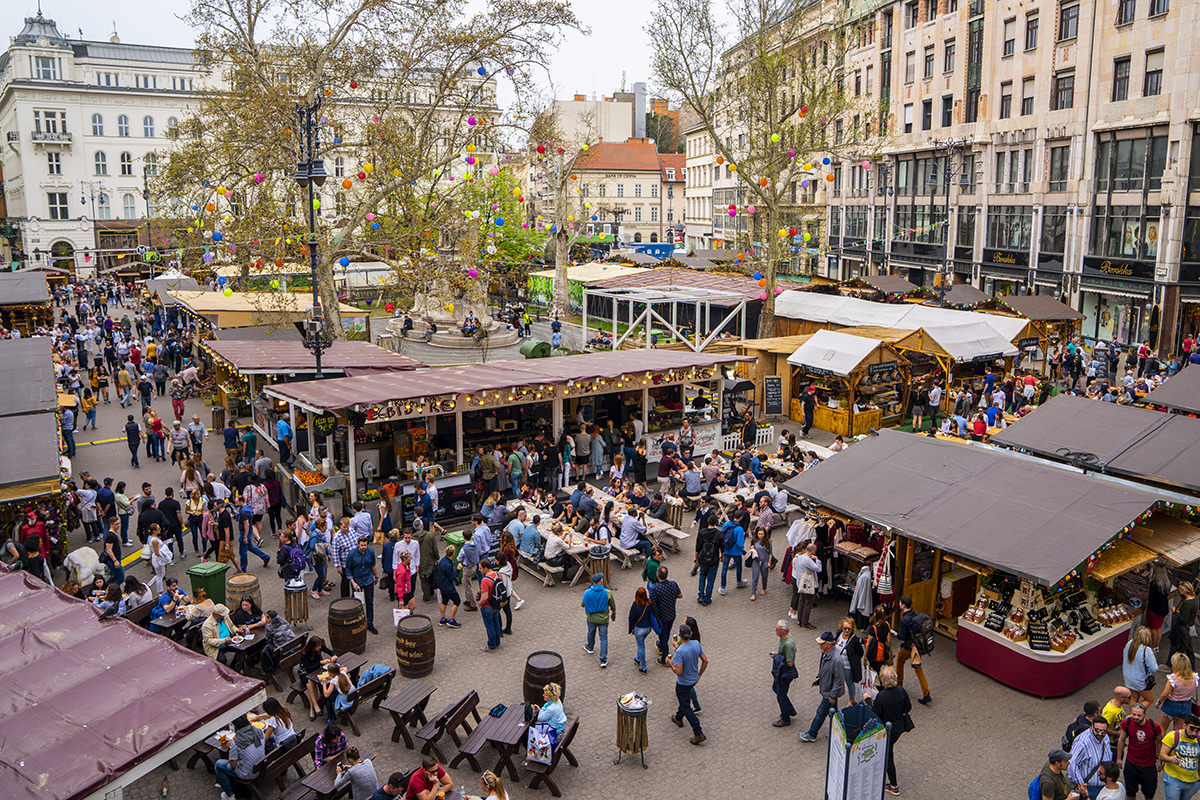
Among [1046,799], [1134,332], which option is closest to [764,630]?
[1046,799]

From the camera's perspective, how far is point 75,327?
40406 millimetres

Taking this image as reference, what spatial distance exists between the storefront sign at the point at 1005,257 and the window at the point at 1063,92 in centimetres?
714

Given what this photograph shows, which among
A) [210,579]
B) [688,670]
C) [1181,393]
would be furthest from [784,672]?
[1181,393]

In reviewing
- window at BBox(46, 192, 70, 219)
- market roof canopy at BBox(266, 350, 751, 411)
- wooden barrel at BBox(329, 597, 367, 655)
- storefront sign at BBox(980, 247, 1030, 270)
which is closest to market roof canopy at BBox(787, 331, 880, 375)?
market roof canopy at BBox(266, 350, 751, 411)

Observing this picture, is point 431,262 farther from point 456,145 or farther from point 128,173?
point 128,173

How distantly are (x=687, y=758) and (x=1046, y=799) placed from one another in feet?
12.3

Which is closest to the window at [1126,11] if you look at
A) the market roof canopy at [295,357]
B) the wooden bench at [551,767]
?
the market roof canopy at [295,357]

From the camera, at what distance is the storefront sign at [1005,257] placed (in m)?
45.7

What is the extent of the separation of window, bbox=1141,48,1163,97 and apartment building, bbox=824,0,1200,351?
0.07 meters

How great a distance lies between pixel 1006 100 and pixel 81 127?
7088 cm

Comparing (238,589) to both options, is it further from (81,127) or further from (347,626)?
(81,127)

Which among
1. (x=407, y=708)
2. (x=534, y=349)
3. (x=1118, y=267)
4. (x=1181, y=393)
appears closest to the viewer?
(x=407, y=708)

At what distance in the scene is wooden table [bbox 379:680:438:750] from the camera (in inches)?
402

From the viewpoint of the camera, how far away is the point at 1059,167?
42.8m
